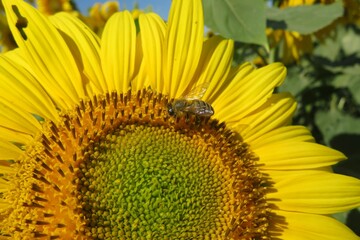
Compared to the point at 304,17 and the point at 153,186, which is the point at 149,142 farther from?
the point at 304,17

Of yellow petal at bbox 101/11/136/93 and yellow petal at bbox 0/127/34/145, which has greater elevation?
yellow petal at bbox 101/11/136/93

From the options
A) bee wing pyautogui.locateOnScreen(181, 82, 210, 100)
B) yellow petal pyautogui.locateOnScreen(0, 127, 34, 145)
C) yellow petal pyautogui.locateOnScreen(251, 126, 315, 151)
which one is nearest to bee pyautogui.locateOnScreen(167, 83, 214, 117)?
bee wing pyautogui.locateOnScreen(181, 82, 210, 100)

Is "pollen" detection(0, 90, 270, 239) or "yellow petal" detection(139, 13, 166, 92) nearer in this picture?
"pollen" detection(0, 90, 270, 239)


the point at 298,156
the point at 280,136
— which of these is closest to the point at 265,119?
the point at 280,136

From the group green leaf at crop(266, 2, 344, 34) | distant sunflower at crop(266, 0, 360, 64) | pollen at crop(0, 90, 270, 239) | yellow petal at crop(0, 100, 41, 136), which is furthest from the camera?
distant sunflower at crop(266, 0, 360, 64)

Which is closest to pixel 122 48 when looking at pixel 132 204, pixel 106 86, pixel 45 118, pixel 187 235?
A: pixel 106 86

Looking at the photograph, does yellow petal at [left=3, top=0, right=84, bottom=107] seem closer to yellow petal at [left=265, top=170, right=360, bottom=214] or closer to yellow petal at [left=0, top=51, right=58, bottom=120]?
yellow petal at [left=0, top=51, right=58, bottom=120]
